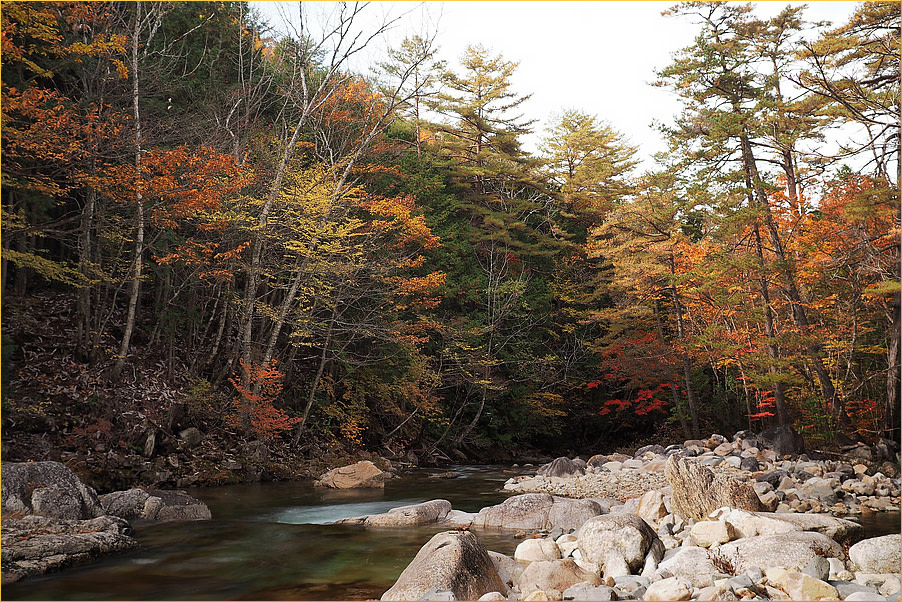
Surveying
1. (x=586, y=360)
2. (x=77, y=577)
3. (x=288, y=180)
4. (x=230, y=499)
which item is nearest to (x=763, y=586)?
(x=77, y=577)

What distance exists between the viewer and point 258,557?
267 inches

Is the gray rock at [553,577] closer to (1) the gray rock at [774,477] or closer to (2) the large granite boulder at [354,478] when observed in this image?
(1) the gray rock at [774,477]

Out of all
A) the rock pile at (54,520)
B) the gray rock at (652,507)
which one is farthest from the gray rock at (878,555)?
the rock pile at (54,520)

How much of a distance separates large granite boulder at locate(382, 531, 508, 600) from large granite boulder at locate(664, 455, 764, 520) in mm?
3088

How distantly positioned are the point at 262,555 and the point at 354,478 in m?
6.16

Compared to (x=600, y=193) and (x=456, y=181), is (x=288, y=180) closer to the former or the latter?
(x=456, y=181)

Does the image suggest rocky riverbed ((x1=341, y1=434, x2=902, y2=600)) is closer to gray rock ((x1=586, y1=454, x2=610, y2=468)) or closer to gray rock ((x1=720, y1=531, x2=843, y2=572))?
gray rock ((x1=720, y1=531, x2=843, y2=572))

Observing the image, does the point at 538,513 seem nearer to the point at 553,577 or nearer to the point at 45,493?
the point at 553,577

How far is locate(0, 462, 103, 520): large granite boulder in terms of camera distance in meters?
6.91

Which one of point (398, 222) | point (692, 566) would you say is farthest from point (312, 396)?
point (692, 566)

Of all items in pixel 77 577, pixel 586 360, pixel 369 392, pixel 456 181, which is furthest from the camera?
pixel 456 181

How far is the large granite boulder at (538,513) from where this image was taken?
27.2 feet

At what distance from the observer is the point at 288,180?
14.9m

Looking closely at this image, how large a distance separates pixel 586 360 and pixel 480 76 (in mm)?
12603
